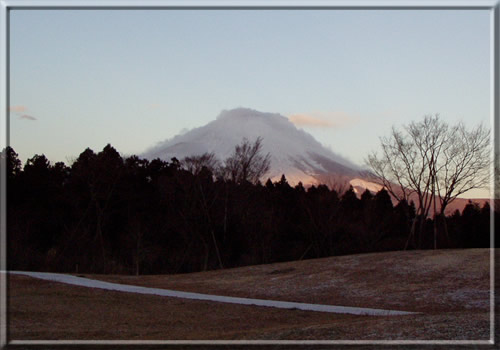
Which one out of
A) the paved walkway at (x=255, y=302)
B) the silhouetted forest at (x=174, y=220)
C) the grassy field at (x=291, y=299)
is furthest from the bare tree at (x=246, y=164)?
the paved walkway at (x=255, y=302)

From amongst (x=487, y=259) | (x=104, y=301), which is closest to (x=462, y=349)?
(x=104, y=301)

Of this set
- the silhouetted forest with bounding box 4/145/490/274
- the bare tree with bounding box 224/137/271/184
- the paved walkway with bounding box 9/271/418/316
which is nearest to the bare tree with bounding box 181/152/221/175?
the silhouetted forest with bounding box 4/145/490/274

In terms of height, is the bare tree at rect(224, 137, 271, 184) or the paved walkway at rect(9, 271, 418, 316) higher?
the bare tree at rect(224, 137, 271, 184)

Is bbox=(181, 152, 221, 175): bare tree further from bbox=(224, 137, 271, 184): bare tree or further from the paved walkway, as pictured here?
the paved walkway

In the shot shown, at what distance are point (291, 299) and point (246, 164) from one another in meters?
28.2

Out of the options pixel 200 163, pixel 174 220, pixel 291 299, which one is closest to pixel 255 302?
pixel 291 299

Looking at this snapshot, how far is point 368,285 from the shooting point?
26.4 m

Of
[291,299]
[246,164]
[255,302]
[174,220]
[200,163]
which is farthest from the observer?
[246,164]

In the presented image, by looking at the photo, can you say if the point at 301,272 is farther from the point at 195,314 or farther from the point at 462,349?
the point at 462,349

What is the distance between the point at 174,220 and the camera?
168 ft

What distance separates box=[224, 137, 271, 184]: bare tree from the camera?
51.3 m

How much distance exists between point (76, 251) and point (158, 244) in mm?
6525

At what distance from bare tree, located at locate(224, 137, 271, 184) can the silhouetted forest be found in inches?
33.6

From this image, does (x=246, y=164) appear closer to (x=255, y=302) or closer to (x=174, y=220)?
(x=174, y=220)
